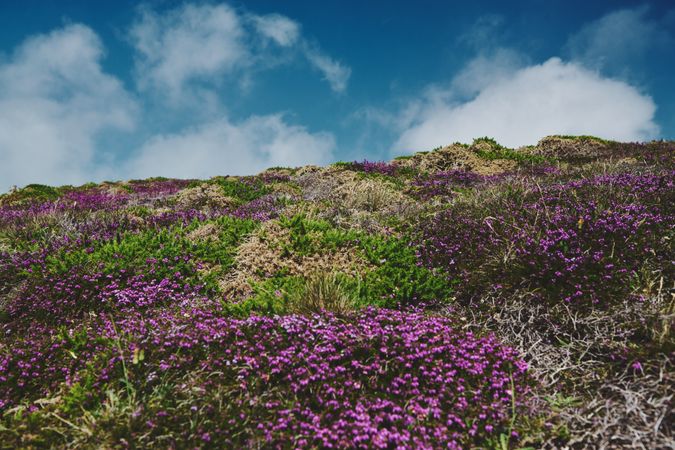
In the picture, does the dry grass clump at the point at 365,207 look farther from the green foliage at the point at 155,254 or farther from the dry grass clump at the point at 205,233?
Answer: the dry grass clump at the point at 205,233

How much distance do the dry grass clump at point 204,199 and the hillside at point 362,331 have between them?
403cm

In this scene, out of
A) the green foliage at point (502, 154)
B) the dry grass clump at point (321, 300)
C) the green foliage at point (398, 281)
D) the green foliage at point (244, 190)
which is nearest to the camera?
the dry grass clump at point (321, 300)

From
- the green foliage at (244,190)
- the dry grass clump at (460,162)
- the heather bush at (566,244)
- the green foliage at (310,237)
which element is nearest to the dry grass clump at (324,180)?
the green foliage at (244,190)

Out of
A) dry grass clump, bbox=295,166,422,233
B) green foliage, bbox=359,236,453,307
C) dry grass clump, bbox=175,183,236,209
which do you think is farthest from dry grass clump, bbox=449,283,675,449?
dry grass clump, bbox=175,183,236,209

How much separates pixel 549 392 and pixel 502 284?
1537 millimetres

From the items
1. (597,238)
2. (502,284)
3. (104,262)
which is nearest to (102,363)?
(104,262)

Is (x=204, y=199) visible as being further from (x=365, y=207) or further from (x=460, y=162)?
(x=460, y=162)

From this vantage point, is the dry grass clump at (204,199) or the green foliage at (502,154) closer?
the dry grass clump at (204,199)

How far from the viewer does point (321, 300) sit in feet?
14.5

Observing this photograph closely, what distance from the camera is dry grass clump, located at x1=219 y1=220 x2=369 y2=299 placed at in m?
5.78

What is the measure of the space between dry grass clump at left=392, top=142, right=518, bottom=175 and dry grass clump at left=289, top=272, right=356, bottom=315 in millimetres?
13926

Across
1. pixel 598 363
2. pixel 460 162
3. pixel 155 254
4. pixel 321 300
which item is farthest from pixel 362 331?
pixel 460 162

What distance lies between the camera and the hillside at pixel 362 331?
295cm

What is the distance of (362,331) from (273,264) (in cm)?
258
